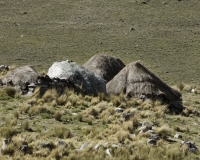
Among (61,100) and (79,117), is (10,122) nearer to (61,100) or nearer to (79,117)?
(79,117)

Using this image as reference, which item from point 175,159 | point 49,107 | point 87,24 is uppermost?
point 87,24

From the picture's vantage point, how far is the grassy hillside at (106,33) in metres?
39.8

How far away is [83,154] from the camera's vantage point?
33.5ft

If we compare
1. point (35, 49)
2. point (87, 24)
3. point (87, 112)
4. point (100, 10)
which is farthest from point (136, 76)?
point (100, 10)

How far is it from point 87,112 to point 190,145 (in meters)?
4.71

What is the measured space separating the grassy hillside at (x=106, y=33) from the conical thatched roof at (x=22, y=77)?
17488 mm

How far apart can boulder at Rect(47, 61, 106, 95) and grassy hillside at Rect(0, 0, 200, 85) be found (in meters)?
16.4

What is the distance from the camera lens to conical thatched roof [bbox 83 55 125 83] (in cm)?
2061

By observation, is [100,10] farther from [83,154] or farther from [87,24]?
[83,154]

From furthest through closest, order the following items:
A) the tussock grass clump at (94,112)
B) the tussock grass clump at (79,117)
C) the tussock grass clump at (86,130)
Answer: the tussock grass clump at (94,112)
the tussock grass clump at (79,117)
the tussock grass clump at (86,130)

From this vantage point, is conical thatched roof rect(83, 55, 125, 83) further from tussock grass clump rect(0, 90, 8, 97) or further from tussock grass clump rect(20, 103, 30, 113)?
tussock grass clump rect(20, 103, 30, 113)

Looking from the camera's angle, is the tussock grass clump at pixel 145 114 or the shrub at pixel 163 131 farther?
the tussock grass clump at pixel 145 114

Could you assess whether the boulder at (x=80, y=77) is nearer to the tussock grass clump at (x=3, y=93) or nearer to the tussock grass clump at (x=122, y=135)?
the tussock grass clump at (x=3, y=93)

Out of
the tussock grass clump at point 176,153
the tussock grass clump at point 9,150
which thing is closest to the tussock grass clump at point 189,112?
the tussock grass clump at point 176,153
